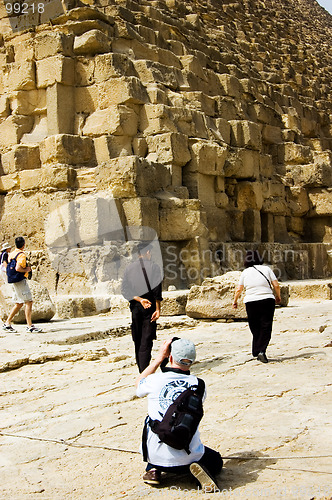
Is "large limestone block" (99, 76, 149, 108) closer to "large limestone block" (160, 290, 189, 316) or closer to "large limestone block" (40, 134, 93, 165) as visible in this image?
"large limestone block" (40, 134, 93, 165)

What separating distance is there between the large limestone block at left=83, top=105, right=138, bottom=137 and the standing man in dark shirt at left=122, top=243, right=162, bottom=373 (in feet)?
28.3

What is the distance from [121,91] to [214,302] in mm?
6129

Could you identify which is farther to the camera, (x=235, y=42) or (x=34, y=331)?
(x=235, y=42)

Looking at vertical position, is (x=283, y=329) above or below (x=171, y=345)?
below

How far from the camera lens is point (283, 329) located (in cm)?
880

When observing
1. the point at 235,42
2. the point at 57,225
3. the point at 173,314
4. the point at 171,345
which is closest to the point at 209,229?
the point at 57,225

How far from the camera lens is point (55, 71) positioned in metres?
14.4

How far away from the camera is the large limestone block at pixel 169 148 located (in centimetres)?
1402

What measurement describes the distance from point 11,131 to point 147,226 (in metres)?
4.46

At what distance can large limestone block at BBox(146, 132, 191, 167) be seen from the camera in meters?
14.0

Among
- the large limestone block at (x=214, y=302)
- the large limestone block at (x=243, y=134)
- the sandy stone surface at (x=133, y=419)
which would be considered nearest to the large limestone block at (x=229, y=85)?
the large limestone block at (x=243, y=134)

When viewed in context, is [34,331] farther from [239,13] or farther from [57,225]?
[239,13]

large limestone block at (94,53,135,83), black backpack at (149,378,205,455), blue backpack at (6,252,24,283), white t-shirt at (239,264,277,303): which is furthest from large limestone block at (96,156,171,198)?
black backpack at (149,378,205,455)

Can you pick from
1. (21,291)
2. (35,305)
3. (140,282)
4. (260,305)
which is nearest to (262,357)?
(260,305)
